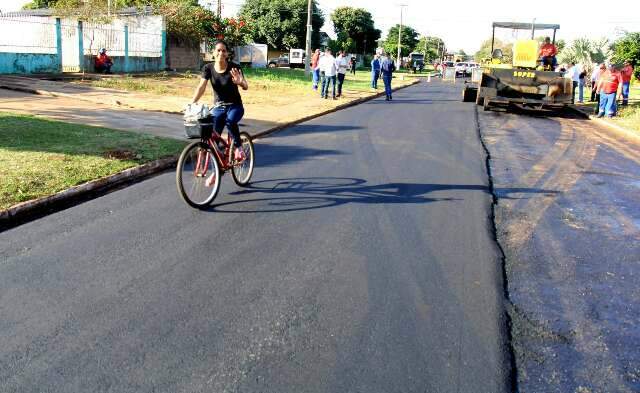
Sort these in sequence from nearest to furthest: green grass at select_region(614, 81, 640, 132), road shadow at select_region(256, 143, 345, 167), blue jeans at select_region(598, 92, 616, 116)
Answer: road shadow at select_region(256, 143, 345, 167) → green grass at select_region(614, 81, 640, 132) → blue jeans at select_region(598, 92, 616, 116)

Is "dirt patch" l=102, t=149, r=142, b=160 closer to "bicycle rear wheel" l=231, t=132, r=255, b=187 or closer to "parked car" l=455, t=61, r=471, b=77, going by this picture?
"bicycle rear wheel" l=231, t=132, r=255, b=187

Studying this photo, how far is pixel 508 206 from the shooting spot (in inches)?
297

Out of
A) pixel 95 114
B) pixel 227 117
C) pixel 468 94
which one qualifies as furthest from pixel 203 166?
pixel 468 94

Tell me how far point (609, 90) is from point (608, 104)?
53 centimetres

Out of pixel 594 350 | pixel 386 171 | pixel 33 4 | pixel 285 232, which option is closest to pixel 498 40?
pixel 386 171

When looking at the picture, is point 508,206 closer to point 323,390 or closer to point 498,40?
point 323,390

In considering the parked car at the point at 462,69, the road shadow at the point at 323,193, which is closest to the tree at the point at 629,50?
the parked car at the point at 462,69

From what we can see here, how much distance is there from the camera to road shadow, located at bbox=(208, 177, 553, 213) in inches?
276

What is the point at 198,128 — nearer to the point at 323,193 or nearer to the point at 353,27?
the point at 323,193

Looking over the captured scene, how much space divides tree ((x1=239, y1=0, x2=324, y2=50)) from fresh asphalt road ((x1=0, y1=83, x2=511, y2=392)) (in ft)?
204

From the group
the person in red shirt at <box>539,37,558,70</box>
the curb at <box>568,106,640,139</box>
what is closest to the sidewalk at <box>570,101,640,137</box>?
the curb at <box>568,106,640,139</box>

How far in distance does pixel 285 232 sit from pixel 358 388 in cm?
288

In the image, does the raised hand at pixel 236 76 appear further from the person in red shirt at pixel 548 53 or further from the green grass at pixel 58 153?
the person in red shirt at pixel 548 53

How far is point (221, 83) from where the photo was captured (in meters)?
7.18
